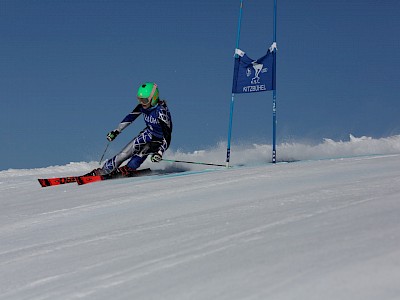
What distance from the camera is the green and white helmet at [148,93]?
8289 mm

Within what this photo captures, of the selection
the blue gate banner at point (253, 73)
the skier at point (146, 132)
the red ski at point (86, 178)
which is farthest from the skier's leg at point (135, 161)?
the blue gate banner at point (253, 73)

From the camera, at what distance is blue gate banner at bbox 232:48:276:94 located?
9.47 m

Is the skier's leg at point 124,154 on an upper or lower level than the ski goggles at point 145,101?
lower

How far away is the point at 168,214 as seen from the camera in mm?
3980

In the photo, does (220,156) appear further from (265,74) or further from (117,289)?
(117,289)

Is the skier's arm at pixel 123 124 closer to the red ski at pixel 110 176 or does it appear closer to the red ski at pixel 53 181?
the red ski at pixel 110 176

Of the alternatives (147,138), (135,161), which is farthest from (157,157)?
(135,161)

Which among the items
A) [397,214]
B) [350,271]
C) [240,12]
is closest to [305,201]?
[397,214]

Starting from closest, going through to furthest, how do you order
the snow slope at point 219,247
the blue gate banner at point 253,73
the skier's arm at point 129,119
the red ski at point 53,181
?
the snow slope at point 219,247 → the red ski at point 53,181 → the skier's arm at point 129,119 → the blue gate banner at point 253,73

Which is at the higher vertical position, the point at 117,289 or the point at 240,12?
the point at 240,12

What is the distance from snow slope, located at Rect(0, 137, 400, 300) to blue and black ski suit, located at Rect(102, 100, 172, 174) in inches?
134

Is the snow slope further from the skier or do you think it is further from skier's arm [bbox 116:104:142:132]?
skier's arm [bbox 116:104:142:132]

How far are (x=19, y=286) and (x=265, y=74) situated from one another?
24.5 feet

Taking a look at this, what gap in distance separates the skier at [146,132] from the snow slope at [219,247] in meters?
3.40
